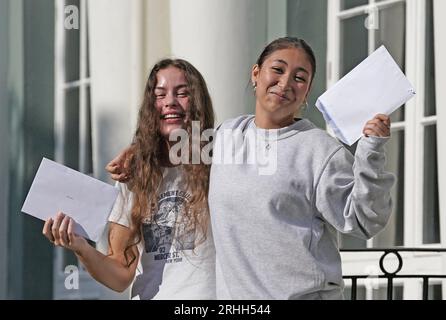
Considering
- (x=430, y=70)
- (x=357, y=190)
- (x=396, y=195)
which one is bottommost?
(x=396, y=195)

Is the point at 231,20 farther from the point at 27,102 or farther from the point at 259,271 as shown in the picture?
the point at 259,271

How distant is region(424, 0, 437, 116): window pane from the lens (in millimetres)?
5247

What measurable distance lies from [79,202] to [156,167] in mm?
275

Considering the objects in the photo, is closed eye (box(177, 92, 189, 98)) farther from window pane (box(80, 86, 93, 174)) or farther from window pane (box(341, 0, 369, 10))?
window pane (box(80, 86, 93, 174))

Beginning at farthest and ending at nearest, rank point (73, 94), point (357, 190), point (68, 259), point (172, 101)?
point (68, 259), point (73, 94), point (172, 101), point (357, 190)

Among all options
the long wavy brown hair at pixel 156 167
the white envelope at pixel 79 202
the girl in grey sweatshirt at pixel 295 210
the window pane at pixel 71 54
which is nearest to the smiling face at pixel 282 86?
the girl in grey sweatshirt at pixel 295 210

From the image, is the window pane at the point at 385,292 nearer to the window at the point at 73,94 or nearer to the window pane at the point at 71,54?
the window at the point at 73,94

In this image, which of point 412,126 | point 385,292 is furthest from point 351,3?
point 385,292

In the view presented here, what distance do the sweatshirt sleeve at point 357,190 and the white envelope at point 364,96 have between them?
93mm

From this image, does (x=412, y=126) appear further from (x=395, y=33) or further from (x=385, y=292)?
(x=385, y=292)

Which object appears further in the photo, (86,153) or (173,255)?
(86,153)

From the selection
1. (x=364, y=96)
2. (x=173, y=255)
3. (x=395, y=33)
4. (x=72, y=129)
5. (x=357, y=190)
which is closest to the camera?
(x=357, y=190)

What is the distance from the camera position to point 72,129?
6.07m

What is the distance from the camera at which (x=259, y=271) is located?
11.9ft
